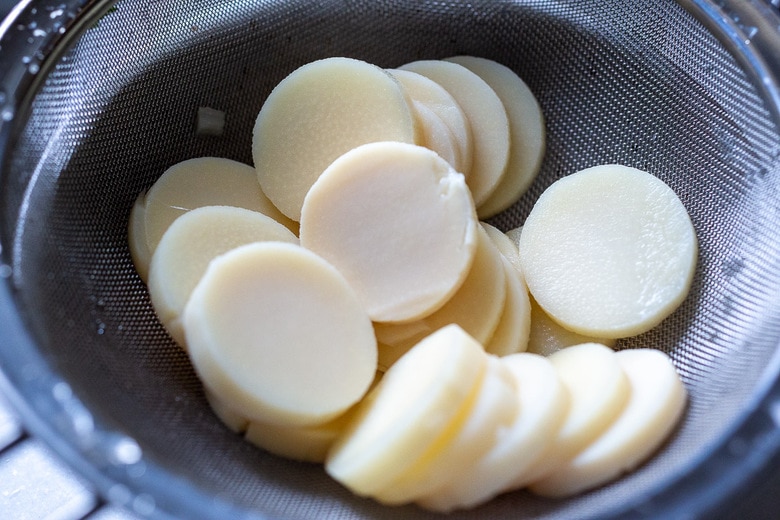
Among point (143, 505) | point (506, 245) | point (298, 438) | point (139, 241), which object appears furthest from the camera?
point (506, 245)

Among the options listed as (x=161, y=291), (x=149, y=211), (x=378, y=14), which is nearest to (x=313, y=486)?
(x=161, y=291)

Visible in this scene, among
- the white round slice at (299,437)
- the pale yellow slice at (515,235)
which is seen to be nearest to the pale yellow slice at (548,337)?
the pale yellow slice at (515,235)

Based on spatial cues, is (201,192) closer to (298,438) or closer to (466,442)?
(298,438)

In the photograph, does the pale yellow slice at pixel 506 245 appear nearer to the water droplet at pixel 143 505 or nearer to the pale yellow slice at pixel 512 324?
the pale yellow slice at pixel 512 324

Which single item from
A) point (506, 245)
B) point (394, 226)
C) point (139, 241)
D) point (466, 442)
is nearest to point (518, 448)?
point (466, 442)

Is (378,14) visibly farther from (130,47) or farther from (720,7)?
(720,7)

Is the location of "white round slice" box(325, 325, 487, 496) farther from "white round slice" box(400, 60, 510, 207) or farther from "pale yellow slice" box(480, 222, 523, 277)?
"white round slice" box(400, 60, 510, 207)
